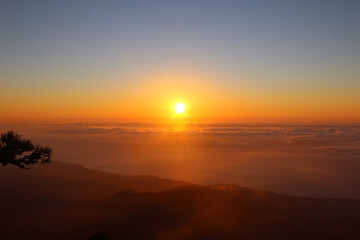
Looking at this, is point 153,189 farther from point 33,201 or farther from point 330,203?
point 330,203

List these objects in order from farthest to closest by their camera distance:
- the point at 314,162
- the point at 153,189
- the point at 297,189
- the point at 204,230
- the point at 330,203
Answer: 1. the point at 314,162
2. the point at 297,189
3. the point at 153,189
4. the point at 330,203
5. the point at 204,230

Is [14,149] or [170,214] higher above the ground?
[14,149]

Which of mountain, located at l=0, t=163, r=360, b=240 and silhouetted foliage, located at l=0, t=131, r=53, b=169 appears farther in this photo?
mountain, located at l=0, t=163, r=360, b=240

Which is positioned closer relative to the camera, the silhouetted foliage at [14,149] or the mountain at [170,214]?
the silhouetted foliage at [14,149]

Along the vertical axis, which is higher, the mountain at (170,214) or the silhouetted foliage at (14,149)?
the silhouetted foliage at (14,149)

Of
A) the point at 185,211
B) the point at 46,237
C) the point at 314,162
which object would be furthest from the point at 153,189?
the point at 314,162

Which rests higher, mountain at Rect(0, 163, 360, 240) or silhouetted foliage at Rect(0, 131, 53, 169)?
silhouetted foliage at Rect(0, 131, 53, 169)

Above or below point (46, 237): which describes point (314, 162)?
below

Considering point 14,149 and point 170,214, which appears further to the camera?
point 170,214
